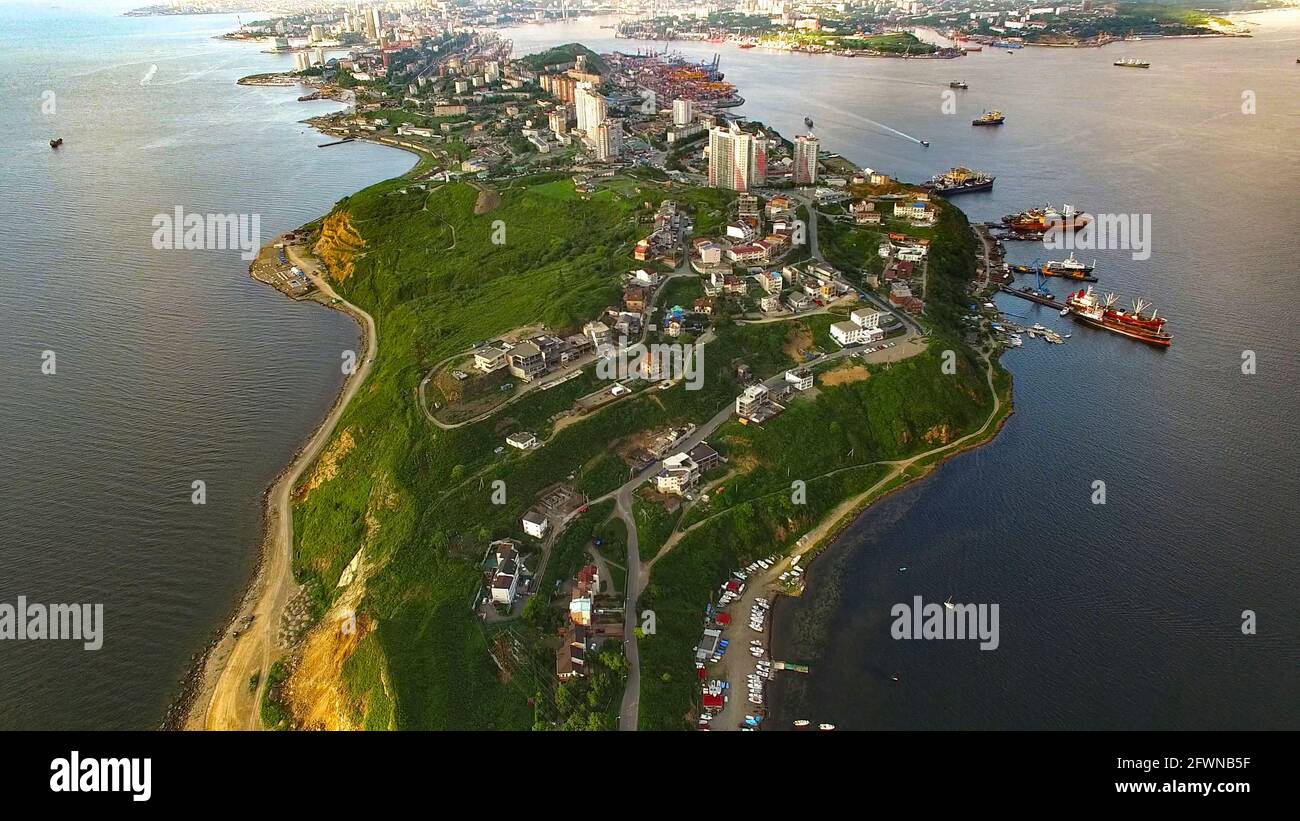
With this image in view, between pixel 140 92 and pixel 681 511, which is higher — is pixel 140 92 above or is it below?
above

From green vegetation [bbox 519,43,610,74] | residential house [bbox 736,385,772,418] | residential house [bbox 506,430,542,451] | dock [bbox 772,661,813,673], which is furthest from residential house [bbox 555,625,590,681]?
green vegetation [bbox 519,43,610,74]

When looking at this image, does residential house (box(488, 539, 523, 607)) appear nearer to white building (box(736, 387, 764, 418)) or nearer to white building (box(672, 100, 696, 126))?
white building (box(736, 387, 764, 418))

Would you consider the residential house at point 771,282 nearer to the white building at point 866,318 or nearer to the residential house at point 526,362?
the white building at point 866,318

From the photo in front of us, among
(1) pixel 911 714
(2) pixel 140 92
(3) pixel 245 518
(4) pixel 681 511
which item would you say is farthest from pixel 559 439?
(2) pixel 140 92

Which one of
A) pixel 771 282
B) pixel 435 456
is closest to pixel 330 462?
pixel 435 456

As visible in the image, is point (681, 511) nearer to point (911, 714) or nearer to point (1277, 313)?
point (911, 714)
